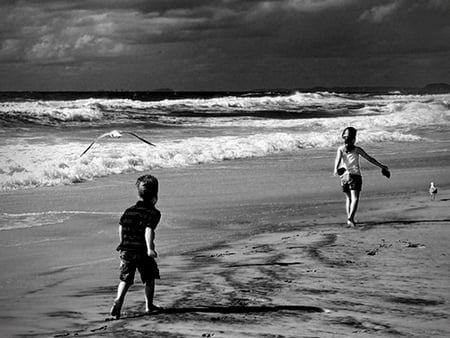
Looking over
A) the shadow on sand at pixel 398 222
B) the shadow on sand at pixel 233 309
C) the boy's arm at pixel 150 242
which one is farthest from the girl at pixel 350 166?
the boy's arm at pixel 150 242

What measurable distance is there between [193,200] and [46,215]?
250cm

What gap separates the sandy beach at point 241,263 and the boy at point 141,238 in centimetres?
19

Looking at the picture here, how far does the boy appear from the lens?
494 centimetres

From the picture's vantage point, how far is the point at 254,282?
19.1 ft

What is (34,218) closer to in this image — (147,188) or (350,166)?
(350,166)

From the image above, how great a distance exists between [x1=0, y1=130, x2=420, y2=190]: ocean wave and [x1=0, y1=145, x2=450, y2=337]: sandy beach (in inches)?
40.5

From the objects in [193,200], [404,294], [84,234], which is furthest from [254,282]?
[193,200]

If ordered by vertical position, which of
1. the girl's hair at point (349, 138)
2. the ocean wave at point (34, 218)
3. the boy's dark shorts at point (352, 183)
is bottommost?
the ocean wave at point (34, 218)

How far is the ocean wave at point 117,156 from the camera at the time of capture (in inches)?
554

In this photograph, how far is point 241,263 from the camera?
667 centimetres

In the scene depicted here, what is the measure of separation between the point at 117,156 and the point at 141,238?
1247cm

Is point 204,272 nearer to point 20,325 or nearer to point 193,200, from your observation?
point 20,325

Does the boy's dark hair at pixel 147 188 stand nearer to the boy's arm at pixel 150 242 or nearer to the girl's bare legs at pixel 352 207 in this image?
the boy's arm at pixel 150 242

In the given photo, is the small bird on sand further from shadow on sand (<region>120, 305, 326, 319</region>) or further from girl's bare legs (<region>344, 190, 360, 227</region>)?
shadow on sand (<region>120, 305, 326, 319</region>)
